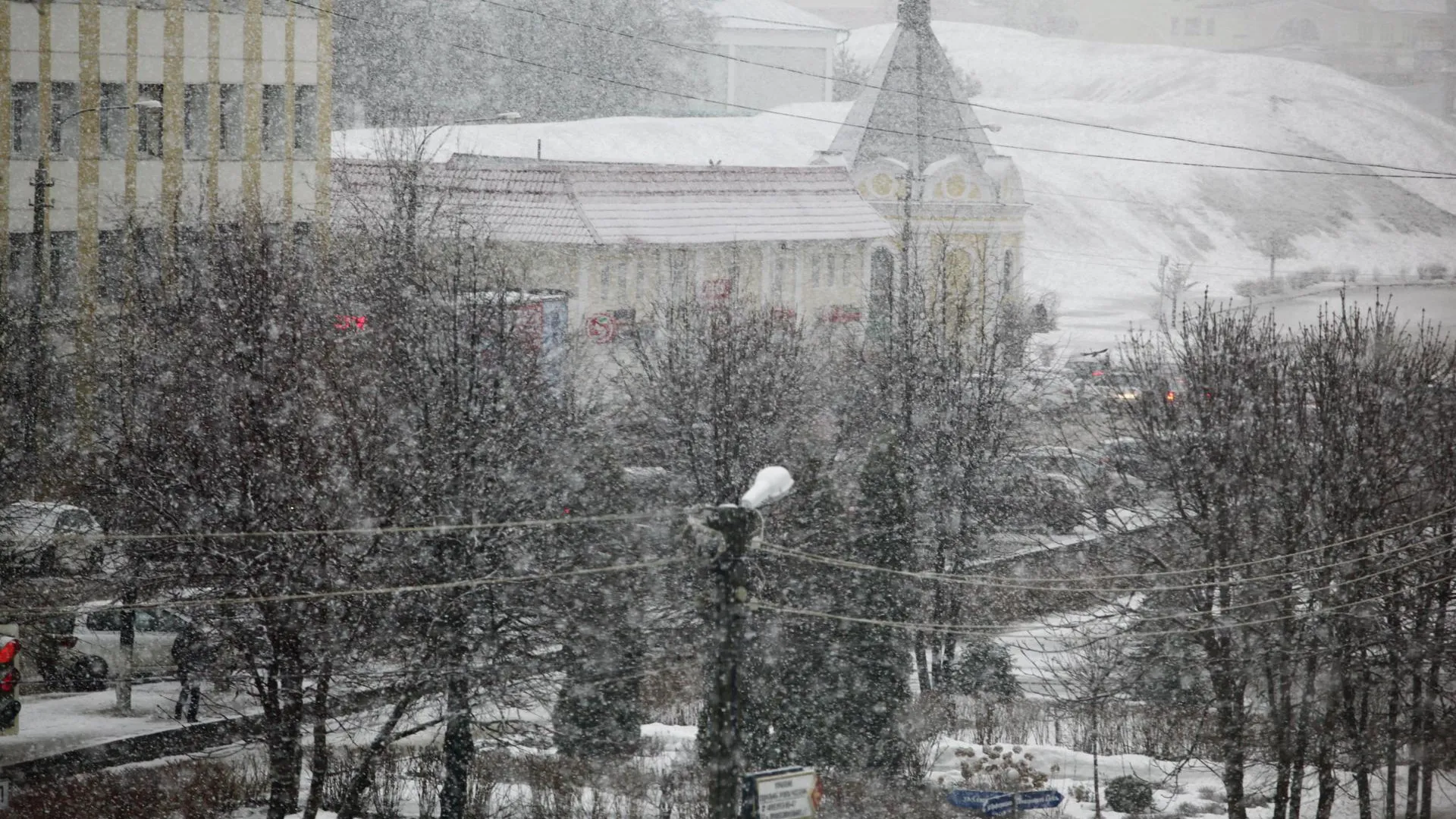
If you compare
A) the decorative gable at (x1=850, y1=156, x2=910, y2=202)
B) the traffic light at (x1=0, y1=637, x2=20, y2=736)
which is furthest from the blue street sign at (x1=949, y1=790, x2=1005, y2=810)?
the decorative gable at (x1=850, y1=156, x2=910, y2=202)

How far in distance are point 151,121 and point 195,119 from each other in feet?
3.37

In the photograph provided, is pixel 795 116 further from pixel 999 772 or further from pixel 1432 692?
pixel 1432 692

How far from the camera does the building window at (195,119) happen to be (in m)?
34.6

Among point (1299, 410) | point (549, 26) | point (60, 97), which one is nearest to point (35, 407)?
point (60, 97)

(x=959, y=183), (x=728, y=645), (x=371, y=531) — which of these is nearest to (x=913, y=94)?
(x=959, y=183)

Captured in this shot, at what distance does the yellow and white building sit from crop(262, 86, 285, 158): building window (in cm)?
3

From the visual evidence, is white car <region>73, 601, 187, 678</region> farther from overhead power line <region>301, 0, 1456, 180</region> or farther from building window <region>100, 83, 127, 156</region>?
overhead power line <region>301, 0, 1456, 180</region>

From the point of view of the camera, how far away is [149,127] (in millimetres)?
34250

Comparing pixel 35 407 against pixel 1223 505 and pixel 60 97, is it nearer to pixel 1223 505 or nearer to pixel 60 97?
pixel 60 97

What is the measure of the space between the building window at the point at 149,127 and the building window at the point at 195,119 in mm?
600

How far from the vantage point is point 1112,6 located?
15825cm

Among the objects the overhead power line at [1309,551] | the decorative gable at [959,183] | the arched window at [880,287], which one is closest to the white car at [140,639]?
the overhead power line at [1309,551]

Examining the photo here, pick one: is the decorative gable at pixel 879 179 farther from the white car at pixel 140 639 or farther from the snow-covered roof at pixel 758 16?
the snow-covered roof at pixel 758 16

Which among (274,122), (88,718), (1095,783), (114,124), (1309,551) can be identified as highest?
(274,122)
